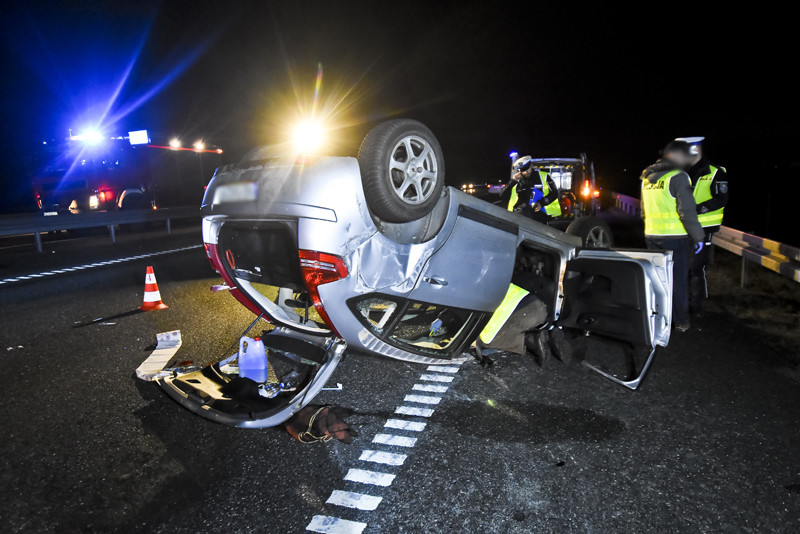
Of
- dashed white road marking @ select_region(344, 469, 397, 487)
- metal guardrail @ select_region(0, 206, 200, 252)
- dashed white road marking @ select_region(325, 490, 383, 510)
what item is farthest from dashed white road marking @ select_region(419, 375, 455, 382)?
metal guardrail @ select_region(0, 206, 200, 252)

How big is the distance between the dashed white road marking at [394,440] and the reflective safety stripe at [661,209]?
149 inches

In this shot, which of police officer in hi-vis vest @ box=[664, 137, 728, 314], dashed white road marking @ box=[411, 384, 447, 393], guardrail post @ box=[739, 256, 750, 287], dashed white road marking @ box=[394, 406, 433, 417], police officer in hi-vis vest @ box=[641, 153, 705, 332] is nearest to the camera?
dashed white road marking @ box=[394, 406, 433, 417]

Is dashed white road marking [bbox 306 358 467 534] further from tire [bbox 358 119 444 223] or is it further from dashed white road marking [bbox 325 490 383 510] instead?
tire [bbox 358 119 444 223]

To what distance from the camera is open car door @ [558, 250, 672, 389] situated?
4047 mm

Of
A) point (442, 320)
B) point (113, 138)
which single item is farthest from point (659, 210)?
point (113, 138)

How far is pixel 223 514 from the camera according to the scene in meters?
2.49

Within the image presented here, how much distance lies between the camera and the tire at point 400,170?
116 inches

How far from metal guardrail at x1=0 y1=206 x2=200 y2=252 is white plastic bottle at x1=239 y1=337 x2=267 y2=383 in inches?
445

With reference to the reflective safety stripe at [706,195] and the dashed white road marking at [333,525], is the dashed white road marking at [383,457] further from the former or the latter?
the reflective safety stripe at [706,195]

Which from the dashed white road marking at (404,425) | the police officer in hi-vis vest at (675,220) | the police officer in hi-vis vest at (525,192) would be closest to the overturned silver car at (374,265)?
the dashed white road marking at (404,425)

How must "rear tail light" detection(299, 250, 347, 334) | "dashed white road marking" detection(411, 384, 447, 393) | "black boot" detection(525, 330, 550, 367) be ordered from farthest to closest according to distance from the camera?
"black boot" detection(525, 330, 550, 367), "dashed white road marking" detection(411, 384, 447, 393), "rear tail light" detection(299, 250, 347, 334)

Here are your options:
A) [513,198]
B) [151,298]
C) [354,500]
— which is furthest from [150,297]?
[513,198]

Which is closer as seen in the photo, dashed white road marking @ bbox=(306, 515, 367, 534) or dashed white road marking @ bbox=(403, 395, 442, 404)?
dashed white road marking @ bbox=(306, 515, 367, 534)

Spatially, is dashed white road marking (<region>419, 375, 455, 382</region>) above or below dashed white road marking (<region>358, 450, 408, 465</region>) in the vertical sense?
below
